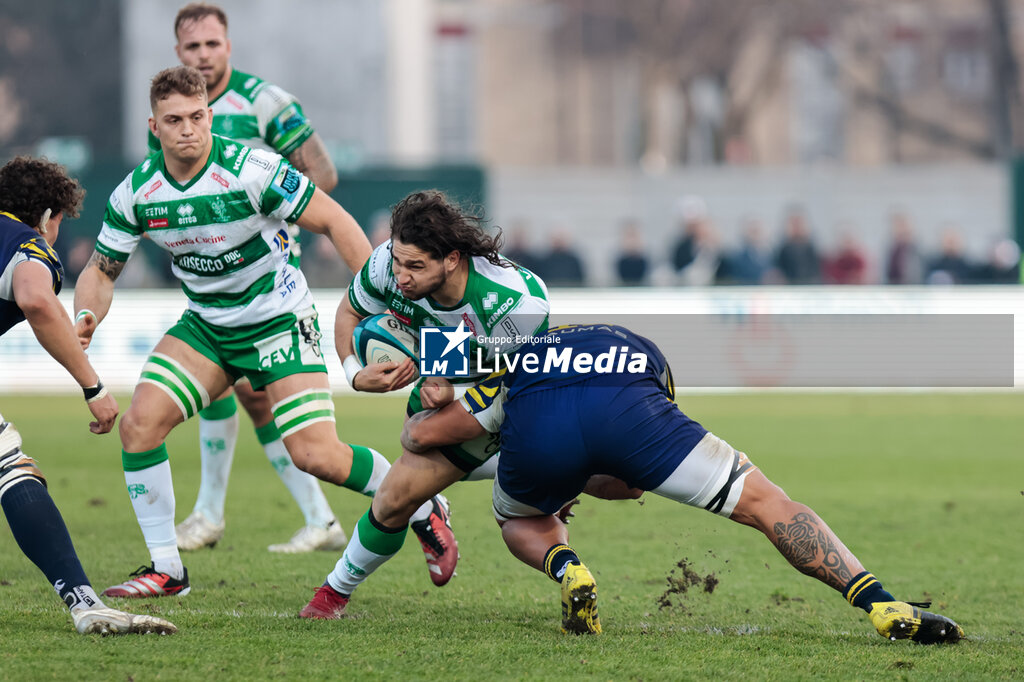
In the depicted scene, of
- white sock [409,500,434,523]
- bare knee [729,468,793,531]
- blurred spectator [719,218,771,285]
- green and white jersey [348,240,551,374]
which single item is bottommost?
blurred spectator [719,218,771,285]

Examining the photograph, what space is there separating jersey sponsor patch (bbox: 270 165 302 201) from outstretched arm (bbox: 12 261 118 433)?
48.5 inches

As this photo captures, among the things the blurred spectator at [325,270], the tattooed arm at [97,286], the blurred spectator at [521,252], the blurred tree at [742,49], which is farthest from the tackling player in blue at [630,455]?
the blurred tree at [742,49]

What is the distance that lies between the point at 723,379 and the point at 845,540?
9.05 m

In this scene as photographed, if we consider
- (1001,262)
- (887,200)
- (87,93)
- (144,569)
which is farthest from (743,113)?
(144,569)

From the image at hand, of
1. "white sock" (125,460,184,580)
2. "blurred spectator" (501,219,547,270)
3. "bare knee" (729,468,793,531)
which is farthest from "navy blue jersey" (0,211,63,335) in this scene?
"blurred spectator" (501,219,547,270)

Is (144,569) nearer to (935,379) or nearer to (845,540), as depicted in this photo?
(845,540)

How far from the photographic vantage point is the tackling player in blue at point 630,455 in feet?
16.4

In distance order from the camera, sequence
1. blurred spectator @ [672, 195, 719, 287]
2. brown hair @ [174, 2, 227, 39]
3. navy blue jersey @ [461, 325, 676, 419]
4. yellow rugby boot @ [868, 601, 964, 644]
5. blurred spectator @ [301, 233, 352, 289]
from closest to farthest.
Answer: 1. yellow rugby boot @ [868, 601, 964, 644]
2. navy blue jersey @ [461, 325, 676, 419]
3. brown hair @ [174, 2, 227, 39]
4. blurred spectator @ [301, 233, 352, 289]
5. blurred spectator @ [672, 195, 719, 287]

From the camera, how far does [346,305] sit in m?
5.74

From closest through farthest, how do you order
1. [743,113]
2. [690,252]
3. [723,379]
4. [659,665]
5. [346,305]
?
[659,665] → [346,305] → [723,379] → [690,252] → [743,113]

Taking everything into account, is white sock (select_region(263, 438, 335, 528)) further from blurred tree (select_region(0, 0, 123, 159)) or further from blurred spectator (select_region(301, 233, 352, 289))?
blurred tree (select_region(0, 0, 123, 159))

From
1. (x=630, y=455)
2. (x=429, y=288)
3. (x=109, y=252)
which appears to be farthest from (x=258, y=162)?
(x=630, y=455)

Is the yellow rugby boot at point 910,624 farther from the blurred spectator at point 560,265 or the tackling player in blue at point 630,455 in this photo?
the blurred spectator at point 560,265

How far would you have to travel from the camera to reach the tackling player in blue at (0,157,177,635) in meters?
5.11
